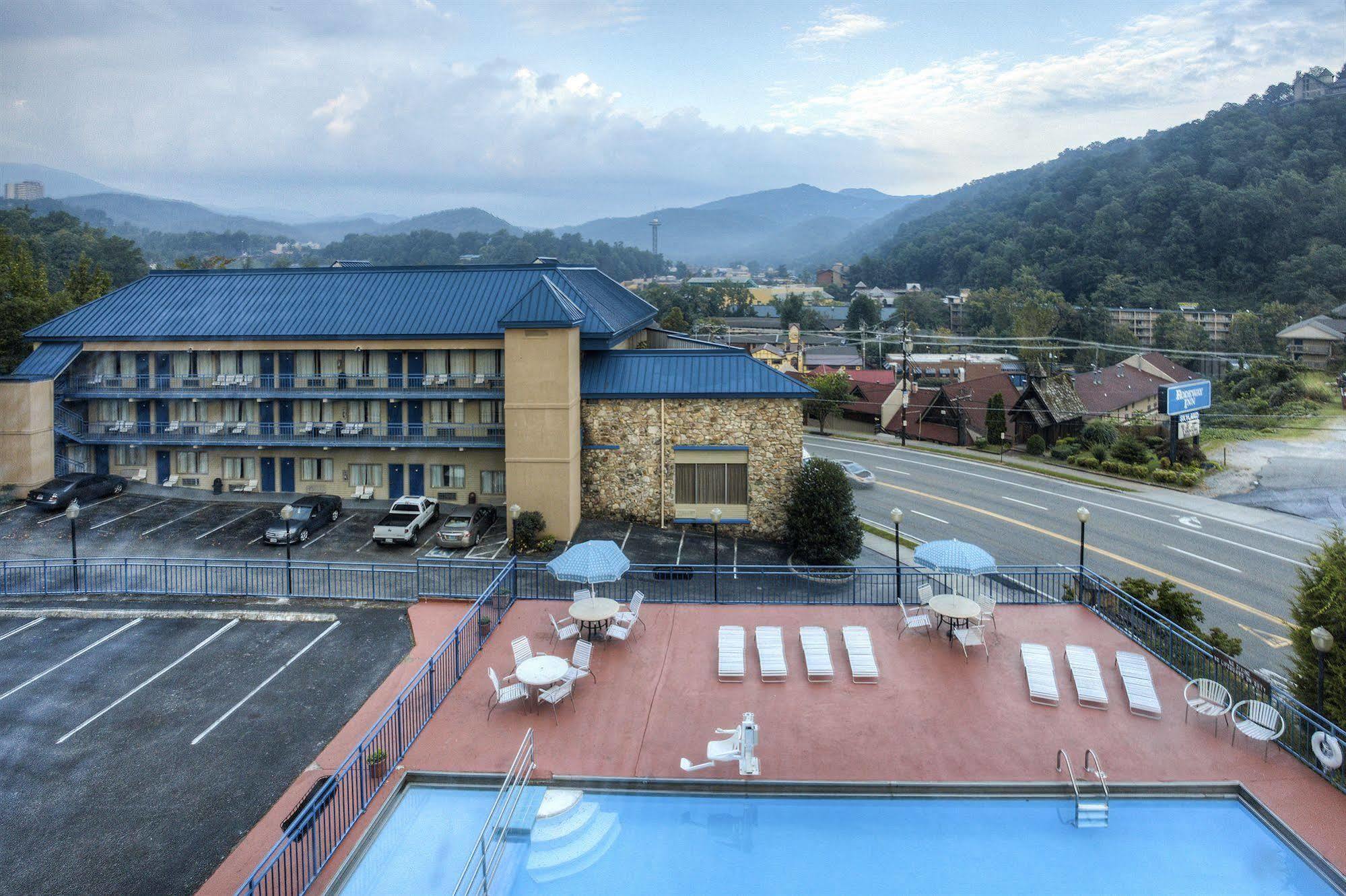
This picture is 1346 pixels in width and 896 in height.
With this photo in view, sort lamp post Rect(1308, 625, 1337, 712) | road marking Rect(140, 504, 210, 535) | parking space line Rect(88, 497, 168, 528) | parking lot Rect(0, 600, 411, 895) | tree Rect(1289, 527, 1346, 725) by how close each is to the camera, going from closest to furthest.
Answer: parking lot Rect(0, 600, 411, 895) → lamp post Rect(1308, 625, 1337, 712) → tree Rect(1289, 527, 1346, 725) → road marking Rect(140, 504, 210, 535) → parking space line Rect(88, 497, 168, 528)

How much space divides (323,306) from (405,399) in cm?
600

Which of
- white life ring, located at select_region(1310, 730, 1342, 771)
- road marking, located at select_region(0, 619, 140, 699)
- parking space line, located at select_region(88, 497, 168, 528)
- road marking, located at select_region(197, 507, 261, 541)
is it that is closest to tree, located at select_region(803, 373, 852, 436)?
road marking, located at select_region(197, 507, 261, 541)

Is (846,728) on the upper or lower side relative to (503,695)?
lower

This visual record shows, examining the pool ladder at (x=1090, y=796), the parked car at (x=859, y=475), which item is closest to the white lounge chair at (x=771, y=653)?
the pool ladder at (x=1090, y=796)

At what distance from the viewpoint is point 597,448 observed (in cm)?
3119

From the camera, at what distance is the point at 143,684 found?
56.0 feet

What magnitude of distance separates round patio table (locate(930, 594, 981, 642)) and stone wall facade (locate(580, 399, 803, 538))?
11795 millimetres

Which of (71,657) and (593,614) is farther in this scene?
(593,614)

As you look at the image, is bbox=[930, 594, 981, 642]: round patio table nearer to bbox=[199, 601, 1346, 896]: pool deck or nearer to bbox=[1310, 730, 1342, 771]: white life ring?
bbox=[199, 601, 1346, 896]: pool deck

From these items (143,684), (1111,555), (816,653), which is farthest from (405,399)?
(1111,555)

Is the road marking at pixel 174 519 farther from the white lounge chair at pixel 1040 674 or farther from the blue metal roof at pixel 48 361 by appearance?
the white lounge chair at pixel 1040 674

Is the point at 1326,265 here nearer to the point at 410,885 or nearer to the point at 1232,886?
the point at 1232,886

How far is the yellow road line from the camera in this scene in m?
26.5

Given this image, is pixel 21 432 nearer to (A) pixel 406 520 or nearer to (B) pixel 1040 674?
(A) pixel 406 520
